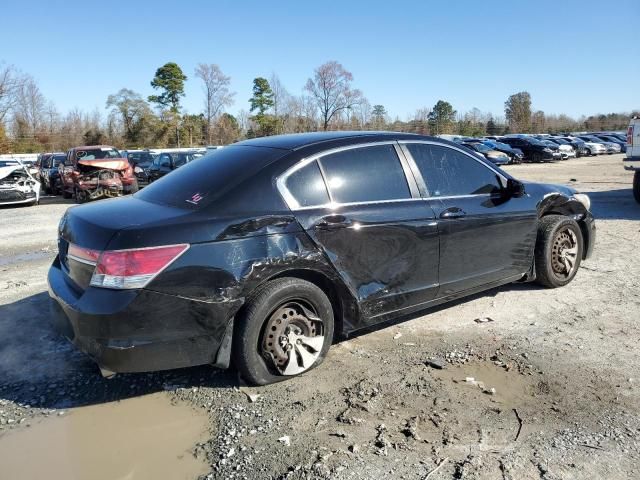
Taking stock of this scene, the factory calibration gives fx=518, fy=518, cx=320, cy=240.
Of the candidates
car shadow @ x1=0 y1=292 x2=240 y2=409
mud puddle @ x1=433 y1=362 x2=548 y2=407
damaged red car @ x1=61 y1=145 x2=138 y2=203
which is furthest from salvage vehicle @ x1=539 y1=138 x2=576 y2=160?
car shadow @ x1=0 y1=292 x2=240 y2=409

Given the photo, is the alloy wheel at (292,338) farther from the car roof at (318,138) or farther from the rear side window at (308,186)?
the car roof at (318,138)

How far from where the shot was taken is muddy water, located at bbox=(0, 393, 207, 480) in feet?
9.01

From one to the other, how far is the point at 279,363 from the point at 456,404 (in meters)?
1.20

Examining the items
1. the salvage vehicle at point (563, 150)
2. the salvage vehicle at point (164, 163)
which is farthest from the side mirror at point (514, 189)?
the salvage vehicle at point (563, 150)

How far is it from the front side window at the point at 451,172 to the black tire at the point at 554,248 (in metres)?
0.85

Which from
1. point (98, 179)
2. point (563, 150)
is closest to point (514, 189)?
point (98, 179)

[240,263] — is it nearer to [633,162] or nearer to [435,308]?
[435,308]

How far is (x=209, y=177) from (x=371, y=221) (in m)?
1.24

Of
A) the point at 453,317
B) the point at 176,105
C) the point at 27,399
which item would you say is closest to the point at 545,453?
the point at 453,317

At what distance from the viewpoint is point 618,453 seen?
2801 mm

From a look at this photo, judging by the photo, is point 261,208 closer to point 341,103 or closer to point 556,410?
point 556,410

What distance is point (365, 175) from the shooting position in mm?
4039

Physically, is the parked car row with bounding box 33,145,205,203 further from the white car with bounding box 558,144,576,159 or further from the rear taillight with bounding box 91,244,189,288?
the white car with bounding box 558,144,576,159

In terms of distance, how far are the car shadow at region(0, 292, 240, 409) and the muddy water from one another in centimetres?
17
